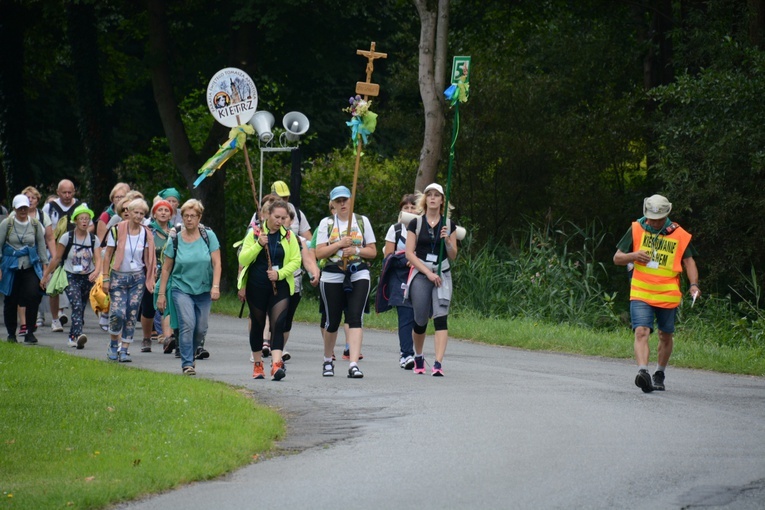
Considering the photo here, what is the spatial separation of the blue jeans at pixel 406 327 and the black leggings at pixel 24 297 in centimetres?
511

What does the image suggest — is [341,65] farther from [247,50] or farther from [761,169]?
[761,169]

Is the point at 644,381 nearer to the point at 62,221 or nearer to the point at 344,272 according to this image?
the point at 344,272

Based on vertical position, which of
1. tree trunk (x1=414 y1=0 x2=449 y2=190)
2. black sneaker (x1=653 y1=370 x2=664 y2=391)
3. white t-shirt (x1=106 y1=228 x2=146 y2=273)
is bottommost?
black sneaker (x1=653 y1=370 x2=664 y2=391)

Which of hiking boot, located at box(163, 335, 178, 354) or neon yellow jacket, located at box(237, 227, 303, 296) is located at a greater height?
neon yellow jacket, located at box(237, 227, 303, 296)

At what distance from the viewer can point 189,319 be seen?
43.8ft

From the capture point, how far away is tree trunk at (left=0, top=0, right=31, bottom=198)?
3083 centimetres

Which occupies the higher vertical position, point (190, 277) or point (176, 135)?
point (176, 135)

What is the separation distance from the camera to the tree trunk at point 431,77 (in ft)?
75.7

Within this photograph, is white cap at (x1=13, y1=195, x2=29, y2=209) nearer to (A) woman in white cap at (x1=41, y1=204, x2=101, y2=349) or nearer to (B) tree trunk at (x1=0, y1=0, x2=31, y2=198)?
(A) woman in white cap at (x1=41, y1=204, x2=101, y2=349)

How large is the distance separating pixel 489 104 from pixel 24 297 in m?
12.3

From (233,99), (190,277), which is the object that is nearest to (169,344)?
(190,277)

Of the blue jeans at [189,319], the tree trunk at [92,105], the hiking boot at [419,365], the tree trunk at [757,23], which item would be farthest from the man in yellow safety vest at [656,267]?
the tree trunk at [92,105]

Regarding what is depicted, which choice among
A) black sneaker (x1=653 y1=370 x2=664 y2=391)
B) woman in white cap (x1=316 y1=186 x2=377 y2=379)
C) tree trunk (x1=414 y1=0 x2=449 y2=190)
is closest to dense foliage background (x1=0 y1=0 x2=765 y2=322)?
tree trunk (x1=414 y1=0 x2=449 y2=190)

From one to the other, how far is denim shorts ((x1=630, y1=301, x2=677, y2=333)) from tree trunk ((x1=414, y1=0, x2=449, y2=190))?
11.0m
